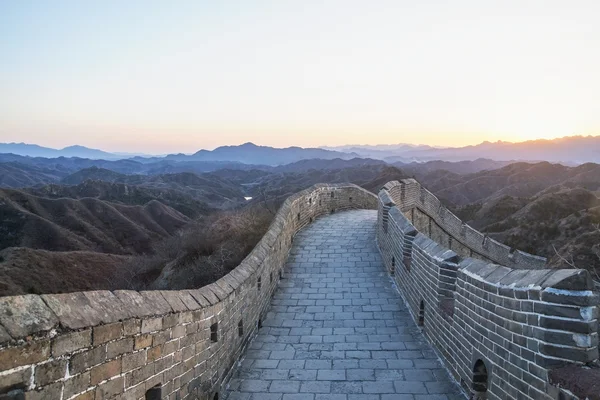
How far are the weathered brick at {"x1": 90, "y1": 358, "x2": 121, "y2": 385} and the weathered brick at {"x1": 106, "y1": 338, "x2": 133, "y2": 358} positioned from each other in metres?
0.04

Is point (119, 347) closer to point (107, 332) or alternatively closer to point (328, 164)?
point (107, 332)

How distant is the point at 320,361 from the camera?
545cm

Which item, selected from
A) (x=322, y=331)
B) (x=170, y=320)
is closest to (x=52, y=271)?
(x=322, y=331)

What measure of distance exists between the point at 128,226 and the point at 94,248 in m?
6.64

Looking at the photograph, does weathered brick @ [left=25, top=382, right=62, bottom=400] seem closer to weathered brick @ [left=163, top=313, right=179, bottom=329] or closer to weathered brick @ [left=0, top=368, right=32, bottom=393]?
weathered brick @ [left=0, top=368, right=32, bottom=393]

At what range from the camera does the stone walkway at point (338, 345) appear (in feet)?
15.6

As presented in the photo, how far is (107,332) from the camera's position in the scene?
273 cm

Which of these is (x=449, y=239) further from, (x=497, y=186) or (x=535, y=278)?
(x=497, y=186)

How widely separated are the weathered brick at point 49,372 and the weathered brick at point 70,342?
5cm

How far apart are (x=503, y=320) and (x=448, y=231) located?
1584cm

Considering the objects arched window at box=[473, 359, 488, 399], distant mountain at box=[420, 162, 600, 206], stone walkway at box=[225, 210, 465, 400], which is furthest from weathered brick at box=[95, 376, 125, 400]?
distant mountain at box=[420, 162, 600, 206]

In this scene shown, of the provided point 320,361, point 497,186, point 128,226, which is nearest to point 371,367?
point 320,361

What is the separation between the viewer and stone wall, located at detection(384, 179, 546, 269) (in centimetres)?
1549

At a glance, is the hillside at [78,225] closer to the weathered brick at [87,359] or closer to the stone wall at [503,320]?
the stone wall at [503,320]
